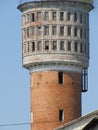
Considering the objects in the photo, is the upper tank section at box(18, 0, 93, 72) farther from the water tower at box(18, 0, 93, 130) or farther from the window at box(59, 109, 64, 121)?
the window at box(59, 109, 64, 121)

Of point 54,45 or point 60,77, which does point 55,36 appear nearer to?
point 54,45

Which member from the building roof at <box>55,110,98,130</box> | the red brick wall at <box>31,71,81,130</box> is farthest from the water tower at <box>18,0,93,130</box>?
the building roof at <box>55,110,98,130</box>

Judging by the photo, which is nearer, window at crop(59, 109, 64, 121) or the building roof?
the building roof

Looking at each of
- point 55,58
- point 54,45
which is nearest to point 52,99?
point 55,58

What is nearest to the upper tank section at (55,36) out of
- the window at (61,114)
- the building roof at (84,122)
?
the window at (61,114)

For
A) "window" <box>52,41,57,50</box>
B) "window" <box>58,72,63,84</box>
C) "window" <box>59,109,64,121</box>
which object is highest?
"window" <box>52,41,57,50</box>

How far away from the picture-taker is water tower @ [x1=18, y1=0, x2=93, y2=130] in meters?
57.5

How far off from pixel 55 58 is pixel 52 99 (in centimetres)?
277

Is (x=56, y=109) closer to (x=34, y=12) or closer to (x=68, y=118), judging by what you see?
(x=68, y=118)

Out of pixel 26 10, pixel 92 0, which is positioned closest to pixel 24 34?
pixel 26 10

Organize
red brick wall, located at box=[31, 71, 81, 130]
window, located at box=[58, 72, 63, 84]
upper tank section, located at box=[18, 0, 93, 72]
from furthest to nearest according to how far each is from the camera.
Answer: upper tank section, located at box=[18, 0, 93, 72] < window, located at box=[58, 72, 63, 84] < red brick wall, located at box=[31, 71, 81, 130]

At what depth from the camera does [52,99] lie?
2265 inches

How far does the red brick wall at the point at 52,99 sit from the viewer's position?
57.3 metres

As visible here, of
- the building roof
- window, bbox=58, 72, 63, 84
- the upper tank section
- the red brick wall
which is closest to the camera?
the building roof
